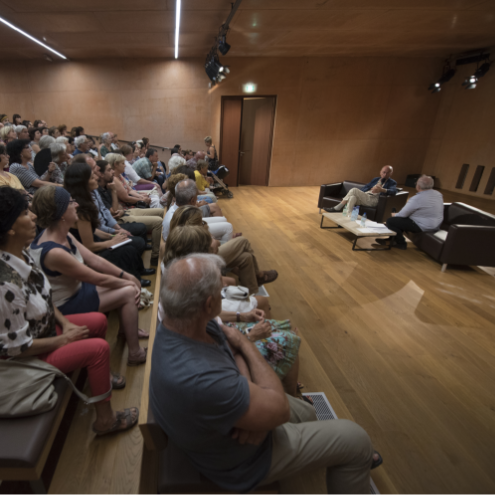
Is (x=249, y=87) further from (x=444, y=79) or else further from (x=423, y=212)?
(x=423, y=212)

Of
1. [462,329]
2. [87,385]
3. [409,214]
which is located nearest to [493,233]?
[409,214]

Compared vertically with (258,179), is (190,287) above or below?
above

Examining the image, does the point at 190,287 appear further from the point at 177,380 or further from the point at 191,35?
the point at 191,35

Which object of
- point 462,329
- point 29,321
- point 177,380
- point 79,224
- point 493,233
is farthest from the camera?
point 493,233

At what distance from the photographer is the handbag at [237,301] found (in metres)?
1.76

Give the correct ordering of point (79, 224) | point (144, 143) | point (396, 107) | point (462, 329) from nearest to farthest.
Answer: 1. point (79, 224)
2. point (462, 329)
3. point (144, 143)
4. point (396, 107)

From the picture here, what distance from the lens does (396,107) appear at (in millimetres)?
8680

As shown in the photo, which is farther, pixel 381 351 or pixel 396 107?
pixel 396 107

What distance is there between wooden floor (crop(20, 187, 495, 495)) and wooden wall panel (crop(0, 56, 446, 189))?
541cm

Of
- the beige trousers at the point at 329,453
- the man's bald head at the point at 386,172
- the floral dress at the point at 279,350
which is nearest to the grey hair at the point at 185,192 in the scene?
the floral dress at the point at 279,350

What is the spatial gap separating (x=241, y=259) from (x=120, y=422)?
4.81 ft

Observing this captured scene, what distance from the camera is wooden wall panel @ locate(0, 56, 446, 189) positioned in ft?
26.8

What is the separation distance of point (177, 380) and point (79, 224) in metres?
1.92

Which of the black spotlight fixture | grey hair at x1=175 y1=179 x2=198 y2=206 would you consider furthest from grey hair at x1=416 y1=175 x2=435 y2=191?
the black spotlight fixture
